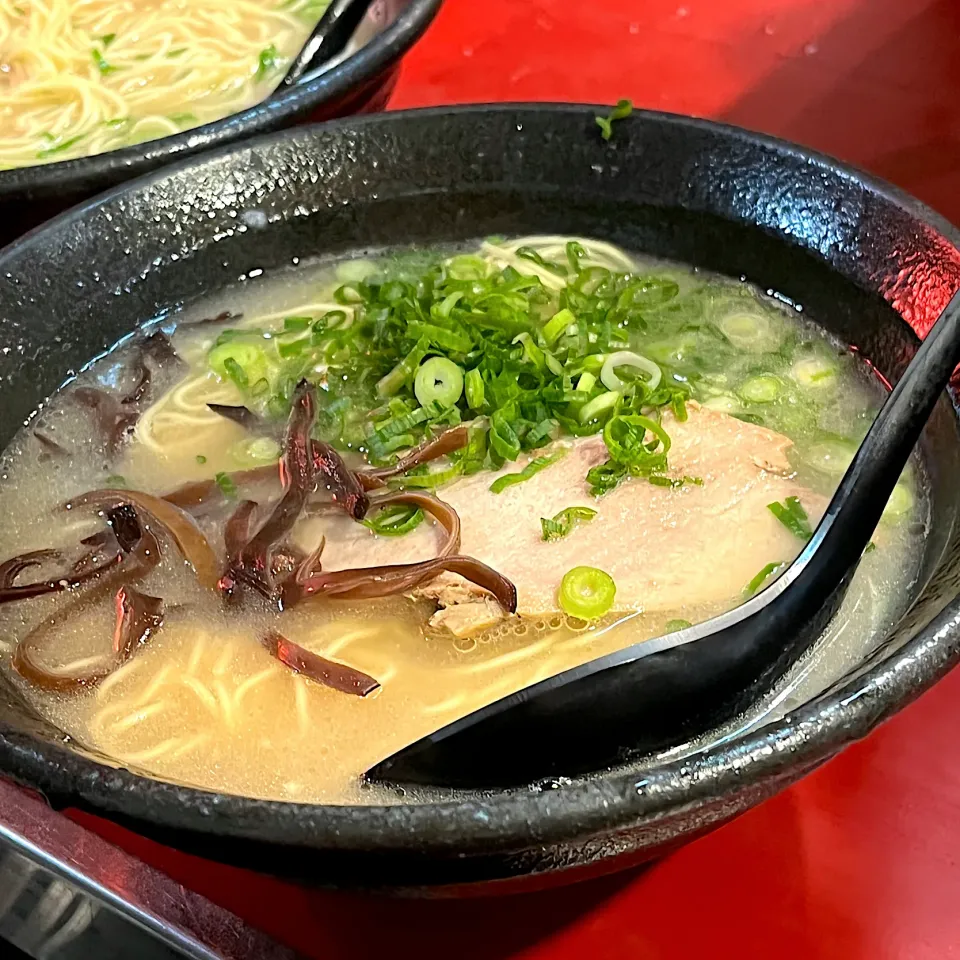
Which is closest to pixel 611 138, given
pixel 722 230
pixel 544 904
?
pixel 722 230

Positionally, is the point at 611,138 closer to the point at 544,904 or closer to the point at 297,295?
the point at 297,295

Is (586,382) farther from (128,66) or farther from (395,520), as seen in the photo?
(128,66)

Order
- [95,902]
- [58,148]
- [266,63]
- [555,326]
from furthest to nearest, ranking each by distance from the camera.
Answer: [266,63] < [58,148] < [555,326] < [95,902]

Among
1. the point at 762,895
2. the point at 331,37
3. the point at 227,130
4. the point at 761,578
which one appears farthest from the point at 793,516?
the point at 331,37

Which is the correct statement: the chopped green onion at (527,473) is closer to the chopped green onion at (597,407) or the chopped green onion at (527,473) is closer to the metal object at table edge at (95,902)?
the chopped green onion at (597,407)

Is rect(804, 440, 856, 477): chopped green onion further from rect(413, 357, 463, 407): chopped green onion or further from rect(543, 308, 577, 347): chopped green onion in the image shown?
rect(413, 357, 463, 407): chopped green onion

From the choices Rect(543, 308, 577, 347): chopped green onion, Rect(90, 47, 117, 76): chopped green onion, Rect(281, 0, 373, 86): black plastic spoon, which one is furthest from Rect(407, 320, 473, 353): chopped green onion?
Rect(90, 47, 117, 76): chopped green onion
